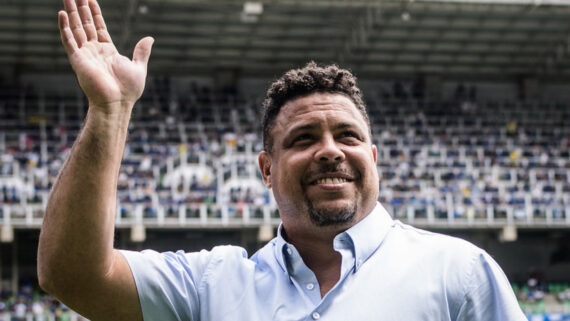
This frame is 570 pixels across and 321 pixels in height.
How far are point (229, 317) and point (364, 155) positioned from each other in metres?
0.58

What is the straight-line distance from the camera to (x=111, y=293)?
2.16 metres

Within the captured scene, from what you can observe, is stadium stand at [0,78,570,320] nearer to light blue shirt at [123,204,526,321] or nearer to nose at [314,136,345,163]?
light blue shirt at [123,204,526,321]

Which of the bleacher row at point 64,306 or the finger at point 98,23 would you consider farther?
the bleacher row at point 64,306

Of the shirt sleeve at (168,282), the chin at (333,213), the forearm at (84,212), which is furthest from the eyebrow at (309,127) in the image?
the forearm at (84,212)

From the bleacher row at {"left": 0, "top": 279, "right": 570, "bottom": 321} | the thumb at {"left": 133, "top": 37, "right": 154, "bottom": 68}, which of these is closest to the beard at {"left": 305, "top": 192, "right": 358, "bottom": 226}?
the thumb at {"left": 133, "top": 37, "right": 154, "bottom": 68}

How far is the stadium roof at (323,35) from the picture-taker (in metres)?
26.6

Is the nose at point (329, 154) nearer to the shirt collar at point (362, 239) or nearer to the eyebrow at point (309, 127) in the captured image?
the eyebrow at point (309, 127)

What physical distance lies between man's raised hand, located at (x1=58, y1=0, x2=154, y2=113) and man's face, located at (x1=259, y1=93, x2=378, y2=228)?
45 cm

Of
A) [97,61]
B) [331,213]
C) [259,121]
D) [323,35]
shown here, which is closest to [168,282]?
[331,213]

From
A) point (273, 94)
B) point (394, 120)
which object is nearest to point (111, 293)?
point (273, 94)

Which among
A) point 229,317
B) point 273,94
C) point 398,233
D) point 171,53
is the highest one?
point 171,53

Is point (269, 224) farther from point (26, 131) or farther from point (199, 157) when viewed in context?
point (26, 131)

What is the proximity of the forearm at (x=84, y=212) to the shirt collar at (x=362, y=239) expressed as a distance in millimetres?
491

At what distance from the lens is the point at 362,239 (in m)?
2.20
